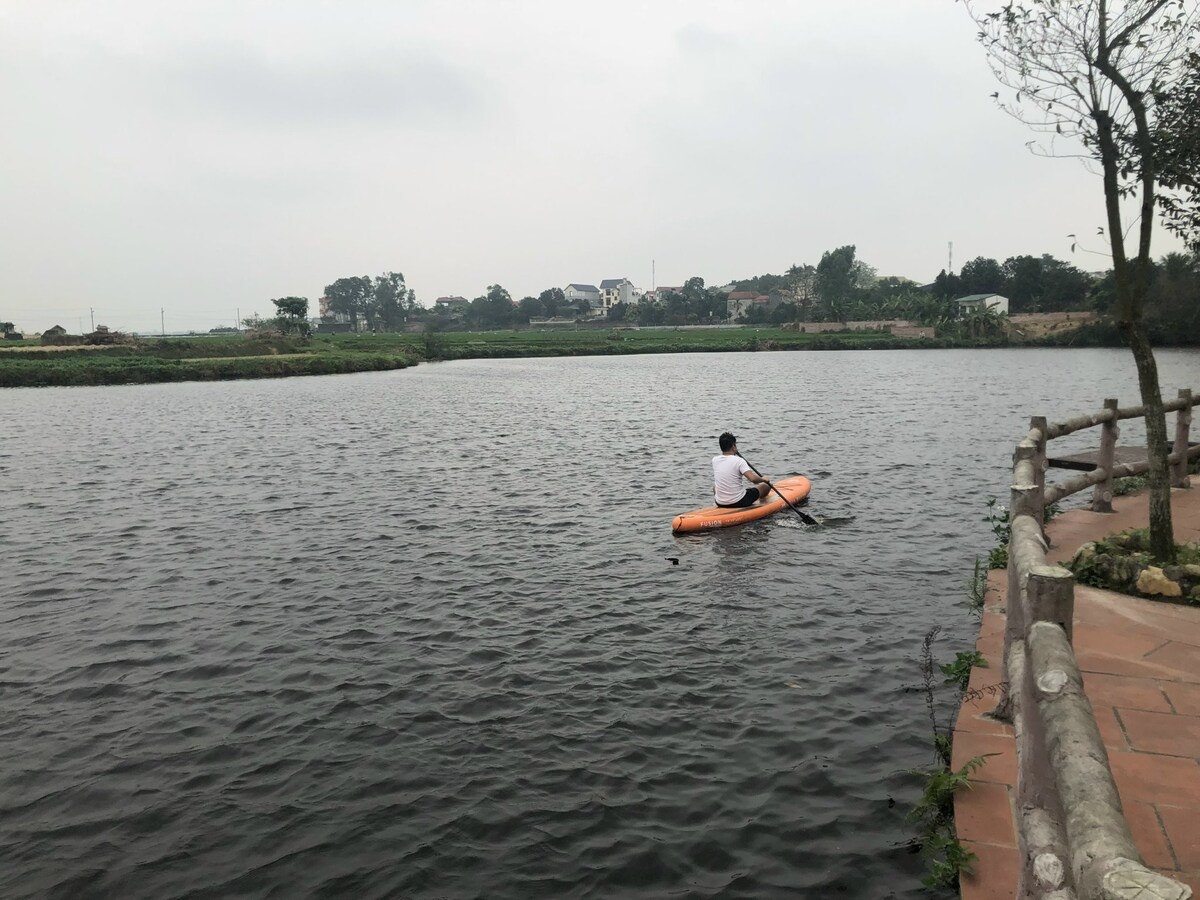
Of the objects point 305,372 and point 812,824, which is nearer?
point 812,824

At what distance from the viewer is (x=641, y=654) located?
29.4 ft

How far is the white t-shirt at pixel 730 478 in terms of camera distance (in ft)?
47.4

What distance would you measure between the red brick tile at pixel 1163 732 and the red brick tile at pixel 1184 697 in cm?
10

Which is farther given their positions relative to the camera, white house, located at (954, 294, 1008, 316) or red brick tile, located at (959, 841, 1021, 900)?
white house, located at (954, 294, 1008, 316)

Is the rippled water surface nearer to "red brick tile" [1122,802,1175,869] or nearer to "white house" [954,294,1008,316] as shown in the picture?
"red brick tile" [1122,802,1175,869]

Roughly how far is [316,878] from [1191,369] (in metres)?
64.8

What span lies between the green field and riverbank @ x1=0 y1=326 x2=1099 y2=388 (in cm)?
7

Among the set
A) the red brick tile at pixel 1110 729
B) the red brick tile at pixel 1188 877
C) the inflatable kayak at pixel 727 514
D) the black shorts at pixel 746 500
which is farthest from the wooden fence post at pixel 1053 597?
the black shorts at pixel 746 500

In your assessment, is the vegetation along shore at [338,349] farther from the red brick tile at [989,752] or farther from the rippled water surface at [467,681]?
the red brick tile at [989,752]

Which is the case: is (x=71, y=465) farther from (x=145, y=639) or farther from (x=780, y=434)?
(x=780, y=434)

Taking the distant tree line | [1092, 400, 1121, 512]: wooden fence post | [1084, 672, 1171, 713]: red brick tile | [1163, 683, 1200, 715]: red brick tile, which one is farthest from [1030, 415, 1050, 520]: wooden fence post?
the distant tree line

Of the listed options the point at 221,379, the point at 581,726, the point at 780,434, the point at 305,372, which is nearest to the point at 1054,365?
the point at 780,434

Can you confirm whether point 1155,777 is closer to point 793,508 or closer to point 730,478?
point 730,478

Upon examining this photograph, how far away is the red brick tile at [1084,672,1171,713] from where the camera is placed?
17.3ft
